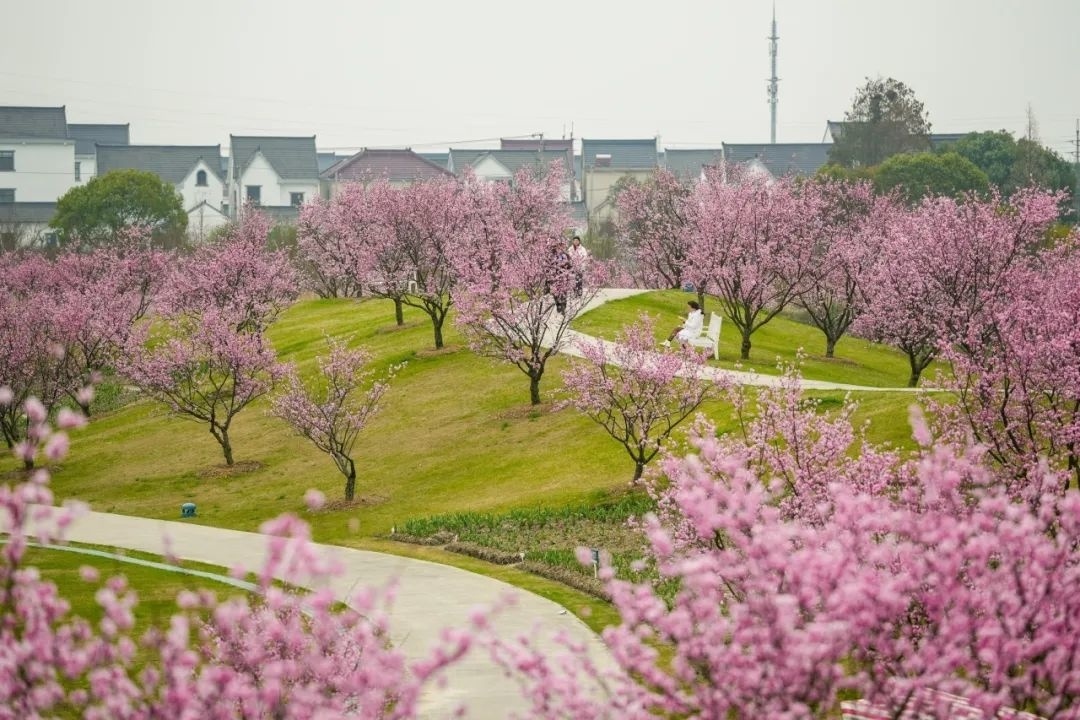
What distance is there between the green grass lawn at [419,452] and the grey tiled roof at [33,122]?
73237 mm

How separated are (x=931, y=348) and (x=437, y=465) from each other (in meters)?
15.7

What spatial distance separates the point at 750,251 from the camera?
4712 cm

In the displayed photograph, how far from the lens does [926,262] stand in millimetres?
38438

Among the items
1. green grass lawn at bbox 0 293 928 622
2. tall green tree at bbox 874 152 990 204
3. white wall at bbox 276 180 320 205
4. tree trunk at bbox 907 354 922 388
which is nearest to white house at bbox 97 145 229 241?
white wall at bbox 276 180 320 205

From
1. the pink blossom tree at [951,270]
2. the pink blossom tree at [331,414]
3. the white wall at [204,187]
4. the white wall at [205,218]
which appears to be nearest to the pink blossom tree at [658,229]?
the pink blossom tree at [951,270]

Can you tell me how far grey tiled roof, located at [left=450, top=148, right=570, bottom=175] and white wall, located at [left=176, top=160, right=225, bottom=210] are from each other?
20451 millimetres

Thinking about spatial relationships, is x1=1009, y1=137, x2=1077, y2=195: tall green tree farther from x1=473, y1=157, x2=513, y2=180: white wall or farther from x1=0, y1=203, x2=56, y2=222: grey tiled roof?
x1=0, y1=203, x2=56, y2=222: grey tiled roof

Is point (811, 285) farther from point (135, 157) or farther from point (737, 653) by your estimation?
point (135, 157)

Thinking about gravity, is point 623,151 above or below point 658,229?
above

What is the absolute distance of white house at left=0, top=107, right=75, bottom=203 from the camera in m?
115

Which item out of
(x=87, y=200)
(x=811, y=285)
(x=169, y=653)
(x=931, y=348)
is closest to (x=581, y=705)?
(x=169, y=653)

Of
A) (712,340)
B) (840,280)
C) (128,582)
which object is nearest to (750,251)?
(840,280)

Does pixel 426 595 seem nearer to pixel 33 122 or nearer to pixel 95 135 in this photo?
pixel 33 122

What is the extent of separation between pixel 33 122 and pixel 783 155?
208 feet
